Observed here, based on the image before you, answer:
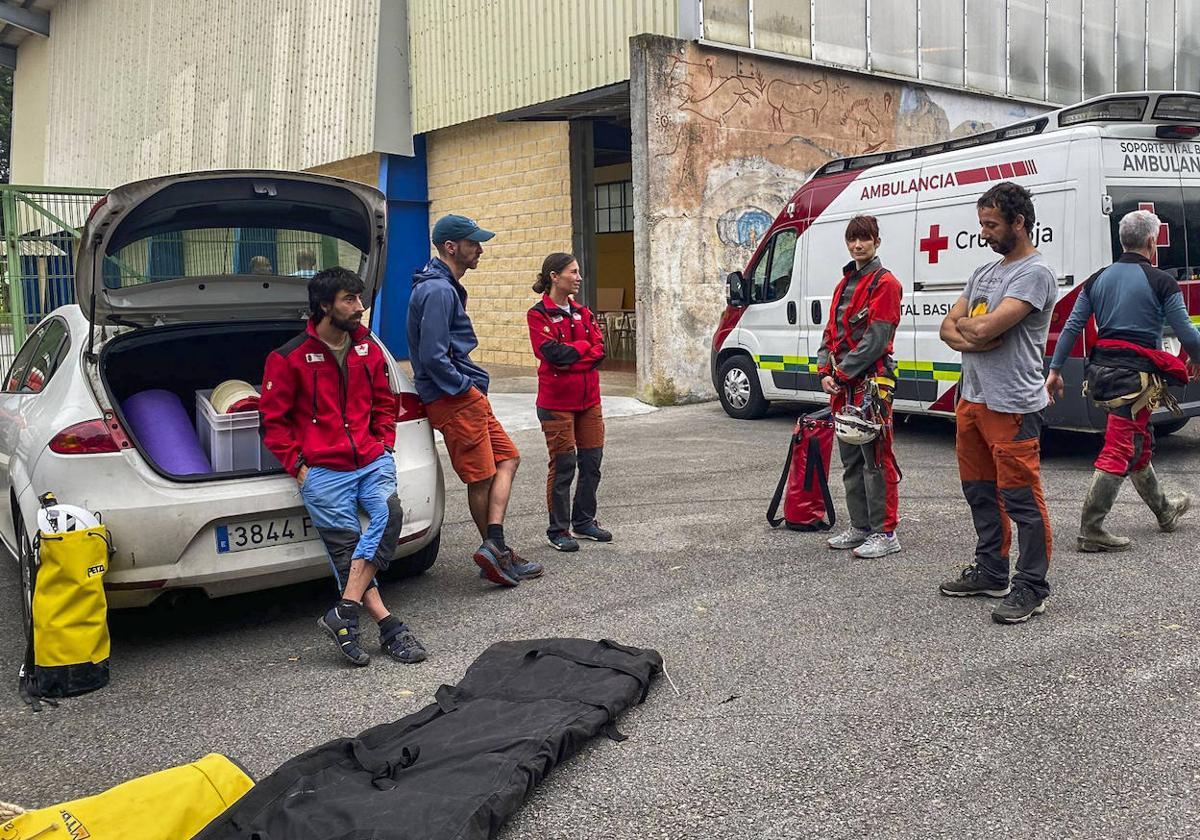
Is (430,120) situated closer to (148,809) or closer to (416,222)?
(416,222)

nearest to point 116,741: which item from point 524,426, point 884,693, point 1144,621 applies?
point 884,693

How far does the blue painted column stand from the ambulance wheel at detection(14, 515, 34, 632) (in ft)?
44.4

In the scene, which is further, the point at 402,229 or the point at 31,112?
the point at 31,112

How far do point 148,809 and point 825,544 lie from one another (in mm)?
4146

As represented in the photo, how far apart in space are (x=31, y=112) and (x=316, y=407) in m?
32.9

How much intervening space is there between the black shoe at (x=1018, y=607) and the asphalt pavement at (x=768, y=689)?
0.06m

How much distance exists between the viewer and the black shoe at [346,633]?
4.40 metres

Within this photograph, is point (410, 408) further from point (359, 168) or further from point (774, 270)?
point (359, 168)

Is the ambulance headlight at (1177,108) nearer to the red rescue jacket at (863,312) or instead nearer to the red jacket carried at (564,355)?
the red rescue jacket at (863,312)

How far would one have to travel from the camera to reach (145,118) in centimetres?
2523

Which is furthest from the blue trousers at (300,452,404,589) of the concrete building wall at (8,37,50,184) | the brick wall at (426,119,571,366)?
the concrete building wall at (8,37,50,184)

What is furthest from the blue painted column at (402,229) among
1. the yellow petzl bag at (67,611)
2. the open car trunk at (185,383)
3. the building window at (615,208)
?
the yellow petzl bag at (67,611)

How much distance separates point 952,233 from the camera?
8.89 metres

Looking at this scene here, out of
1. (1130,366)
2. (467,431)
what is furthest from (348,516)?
(1130,366)
